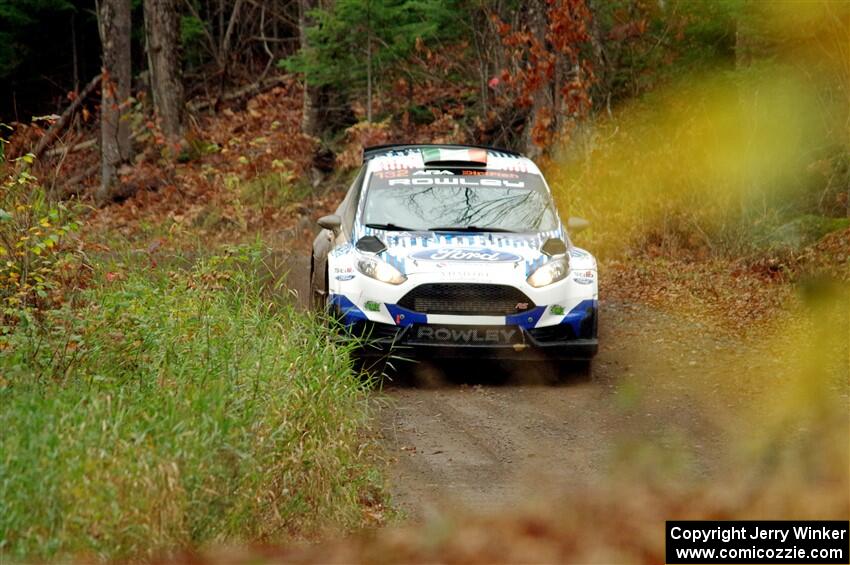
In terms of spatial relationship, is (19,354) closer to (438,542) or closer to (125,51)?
(438,542)

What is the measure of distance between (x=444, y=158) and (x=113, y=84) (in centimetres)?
1602

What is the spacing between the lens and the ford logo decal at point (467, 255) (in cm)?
1050

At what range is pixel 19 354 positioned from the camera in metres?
7.87

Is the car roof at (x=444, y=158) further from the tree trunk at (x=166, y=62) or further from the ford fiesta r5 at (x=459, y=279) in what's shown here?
the tree trunk at (x=166, y=62)

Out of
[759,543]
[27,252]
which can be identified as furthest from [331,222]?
[759,543]

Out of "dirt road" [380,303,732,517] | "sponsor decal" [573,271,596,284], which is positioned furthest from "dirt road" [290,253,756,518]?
"sponsor decal" [573,271,596,284]

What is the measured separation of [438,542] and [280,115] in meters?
24.2

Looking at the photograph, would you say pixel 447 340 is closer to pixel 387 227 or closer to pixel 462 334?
pixel 462 334

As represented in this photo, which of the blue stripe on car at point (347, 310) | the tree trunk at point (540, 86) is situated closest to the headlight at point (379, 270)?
the blue stripe on car at point (347, 310)

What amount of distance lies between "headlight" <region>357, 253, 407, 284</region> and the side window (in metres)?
0.79

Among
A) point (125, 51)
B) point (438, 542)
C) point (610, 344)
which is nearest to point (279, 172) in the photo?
point (125, 51)

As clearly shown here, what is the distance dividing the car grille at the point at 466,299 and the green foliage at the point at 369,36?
11.2 m

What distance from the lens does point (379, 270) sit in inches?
413

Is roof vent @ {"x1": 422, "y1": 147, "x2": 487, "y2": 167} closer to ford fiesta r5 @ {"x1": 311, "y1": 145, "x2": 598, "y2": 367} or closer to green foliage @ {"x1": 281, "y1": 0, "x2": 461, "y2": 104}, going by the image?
ford fiesta r5 @ {"x1": 311, "y1": 145, "x2": 598, "y2": 367}
